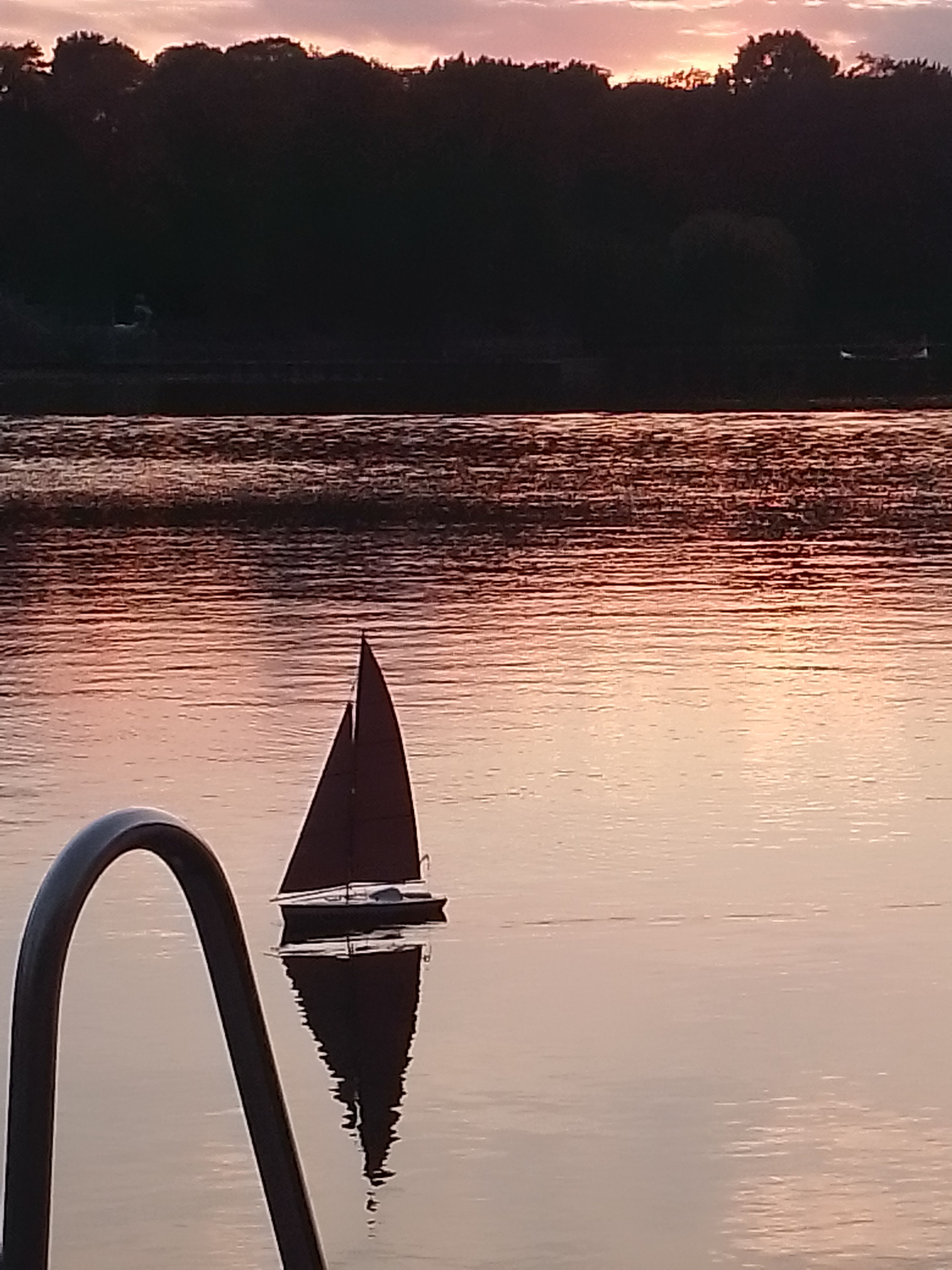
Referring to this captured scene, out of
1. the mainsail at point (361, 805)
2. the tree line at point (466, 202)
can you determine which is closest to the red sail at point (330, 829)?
the mainsail at point (361, 805)

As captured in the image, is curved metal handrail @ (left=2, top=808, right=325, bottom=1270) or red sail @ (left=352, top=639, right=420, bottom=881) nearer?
curved metal handrail @ (left=2, top=808, right=325, bottom=1270)

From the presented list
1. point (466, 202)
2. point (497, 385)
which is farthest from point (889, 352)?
point (497, 385)

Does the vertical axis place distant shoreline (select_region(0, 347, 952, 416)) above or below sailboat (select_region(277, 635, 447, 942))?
above

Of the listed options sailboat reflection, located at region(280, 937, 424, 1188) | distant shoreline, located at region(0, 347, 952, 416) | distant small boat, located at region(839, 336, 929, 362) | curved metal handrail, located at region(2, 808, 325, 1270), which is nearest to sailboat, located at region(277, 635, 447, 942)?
sailboat reflection, located at region(280, 937, 424, 1188)

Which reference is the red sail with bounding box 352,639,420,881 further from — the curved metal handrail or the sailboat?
the curved metal handrail

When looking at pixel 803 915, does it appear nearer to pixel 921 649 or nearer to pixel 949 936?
pixel 949 936

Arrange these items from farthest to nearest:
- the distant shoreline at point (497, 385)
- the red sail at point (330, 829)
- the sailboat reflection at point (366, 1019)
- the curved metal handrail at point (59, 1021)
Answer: the distant shoreline at point (497, 385)
the red sail at point (330, 829)
the sailboat reflection at point (366, 1019)
the curved metal handrail at point (59, 1021)

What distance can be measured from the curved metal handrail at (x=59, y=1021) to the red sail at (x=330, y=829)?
704cm

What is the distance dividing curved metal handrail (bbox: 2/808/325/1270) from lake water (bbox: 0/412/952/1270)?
13.8ft

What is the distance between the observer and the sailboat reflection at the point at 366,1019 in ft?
26.6

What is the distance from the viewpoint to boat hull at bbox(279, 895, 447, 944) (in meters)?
9.92

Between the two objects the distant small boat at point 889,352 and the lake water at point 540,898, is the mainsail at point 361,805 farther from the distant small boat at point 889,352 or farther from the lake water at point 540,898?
the distant small boat at point 889,352

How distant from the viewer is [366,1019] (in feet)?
29.9

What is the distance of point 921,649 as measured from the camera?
54.4ft
